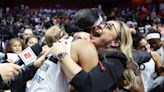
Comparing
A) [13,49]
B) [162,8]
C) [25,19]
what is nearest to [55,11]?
[25,19]

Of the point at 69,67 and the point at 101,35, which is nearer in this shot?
the point at 69,67

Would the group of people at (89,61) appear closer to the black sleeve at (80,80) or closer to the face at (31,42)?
the black sleeve at (80,80)

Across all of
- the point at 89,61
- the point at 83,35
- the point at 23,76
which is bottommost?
the point at 23,76

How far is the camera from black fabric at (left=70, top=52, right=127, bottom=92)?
85.4 inches

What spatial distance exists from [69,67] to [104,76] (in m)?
0.22

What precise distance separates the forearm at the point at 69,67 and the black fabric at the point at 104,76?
0.08 ft

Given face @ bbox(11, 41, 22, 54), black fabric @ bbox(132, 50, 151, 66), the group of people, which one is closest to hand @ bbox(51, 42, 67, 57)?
the group of people

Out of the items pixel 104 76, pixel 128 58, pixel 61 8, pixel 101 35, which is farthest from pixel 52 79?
pixel 61 8

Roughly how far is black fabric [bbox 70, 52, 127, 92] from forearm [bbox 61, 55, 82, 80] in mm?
24

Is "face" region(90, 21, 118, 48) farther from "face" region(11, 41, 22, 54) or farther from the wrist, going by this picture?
"face" region(11, 41, 22, 54)

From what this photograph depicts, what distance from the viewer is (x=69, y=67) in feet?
7.07

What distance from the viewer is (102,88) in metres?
2.23

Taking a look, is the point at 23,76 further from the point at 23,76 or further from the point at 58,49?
the point at 58,49

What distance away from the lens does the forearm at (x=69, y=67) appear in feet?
7.06
